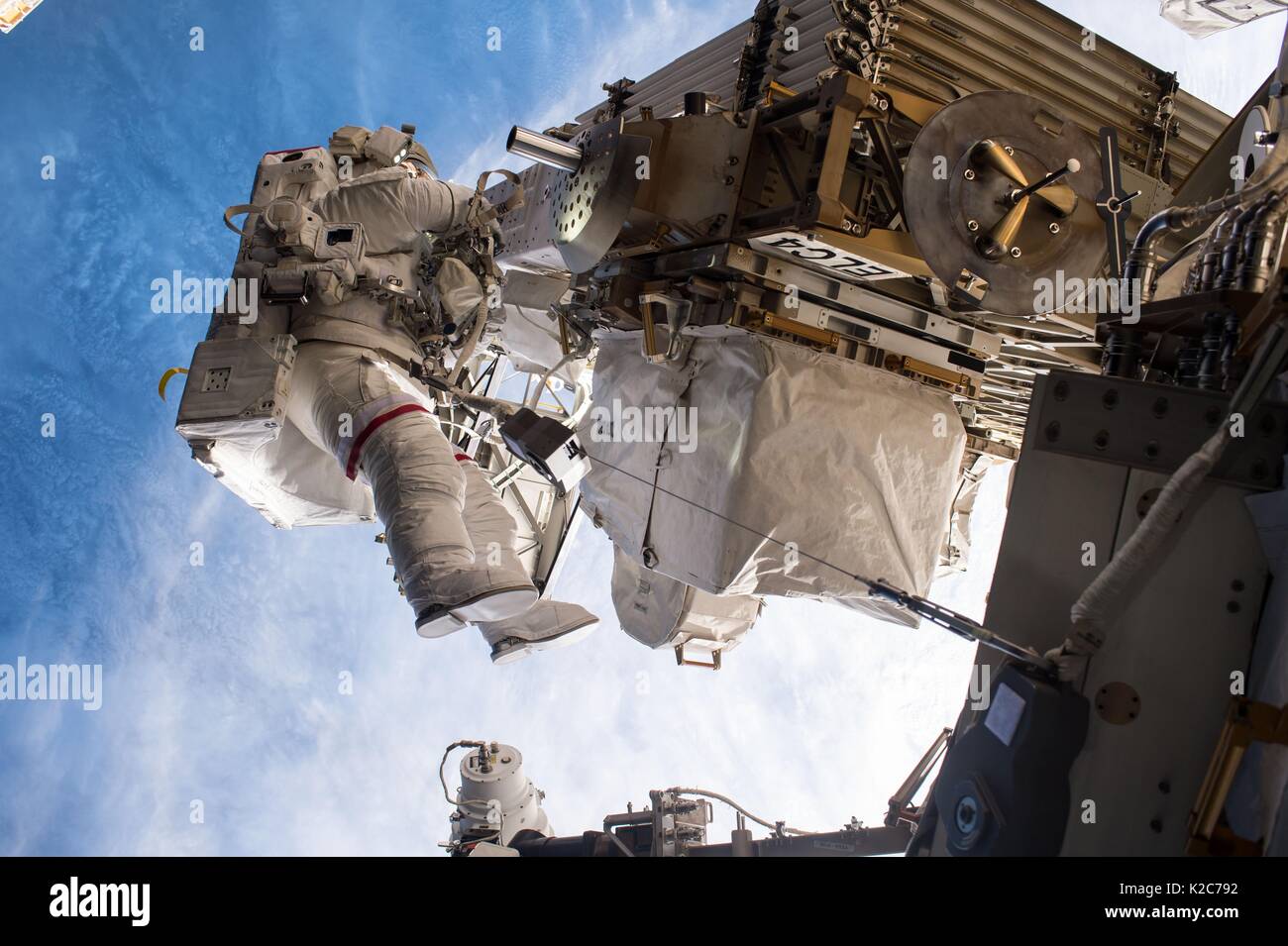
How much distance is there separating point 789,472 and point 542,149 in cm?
124

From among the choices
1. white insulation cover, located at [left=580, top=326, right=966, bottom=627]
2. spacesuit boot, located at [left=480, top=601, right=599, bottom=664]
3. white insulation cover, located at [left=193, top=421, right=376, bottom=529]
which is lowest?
spacesuit boot, located at [left=480, top=601, right=599, bottom=664]

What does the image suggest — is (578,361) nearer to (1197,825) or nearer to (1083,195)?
(1083,195)

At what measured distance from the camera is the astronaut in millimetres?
2898

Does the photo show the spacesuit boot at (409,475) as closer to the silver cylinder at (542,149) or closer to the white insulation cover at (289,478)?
the white insulation cover at (289,478)

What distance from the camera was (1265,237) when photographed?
1.63m

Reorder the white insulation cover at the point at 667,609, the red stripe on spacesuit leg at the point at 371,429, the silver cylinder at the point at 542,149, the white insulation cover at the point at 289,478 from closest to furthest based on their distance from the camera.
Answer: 1. the silver cylinder at the point at 542,149
2. the red stripe on spacesuit leg at the point at 371,429
3. the white insulation cover at the point at 289,478
4. the white insulation cover at the point at 667,609

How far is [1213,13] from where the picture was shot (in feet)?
9.02

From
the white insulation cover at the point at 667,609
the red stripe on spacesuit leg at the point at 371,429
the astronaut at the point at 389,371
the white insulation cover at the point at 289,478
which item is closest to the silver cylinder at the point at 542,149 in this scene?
the astronaut at the point at 389,371

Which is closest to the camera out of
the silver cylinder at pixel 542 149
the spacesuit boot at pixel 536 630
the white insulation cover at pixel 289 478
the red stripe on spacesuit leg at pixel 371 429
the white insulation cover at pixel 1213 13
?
the white insulation cover at pixel 1213 13

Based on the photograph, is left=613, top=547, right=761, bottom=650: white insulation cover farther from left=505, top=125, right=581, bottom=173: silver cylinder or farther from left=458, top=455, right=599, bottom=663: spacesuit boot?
left=505, top=125, right=581, bottom=173: silver cylinder

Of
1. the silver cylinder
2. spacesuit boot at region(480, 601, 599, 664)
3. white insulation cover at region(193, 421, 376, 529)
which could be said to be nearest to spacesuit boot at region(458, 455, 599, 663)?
spacesuit boot at region(480, 601, 599, 664)

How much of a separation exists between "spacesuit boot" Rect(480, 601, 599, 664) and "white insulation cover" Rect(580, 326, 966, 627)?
0.55m

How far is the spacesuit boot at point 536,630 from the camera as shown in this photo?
3.58 meters

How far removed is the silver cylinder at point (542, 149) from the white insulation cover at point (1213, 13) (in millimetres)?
1863
